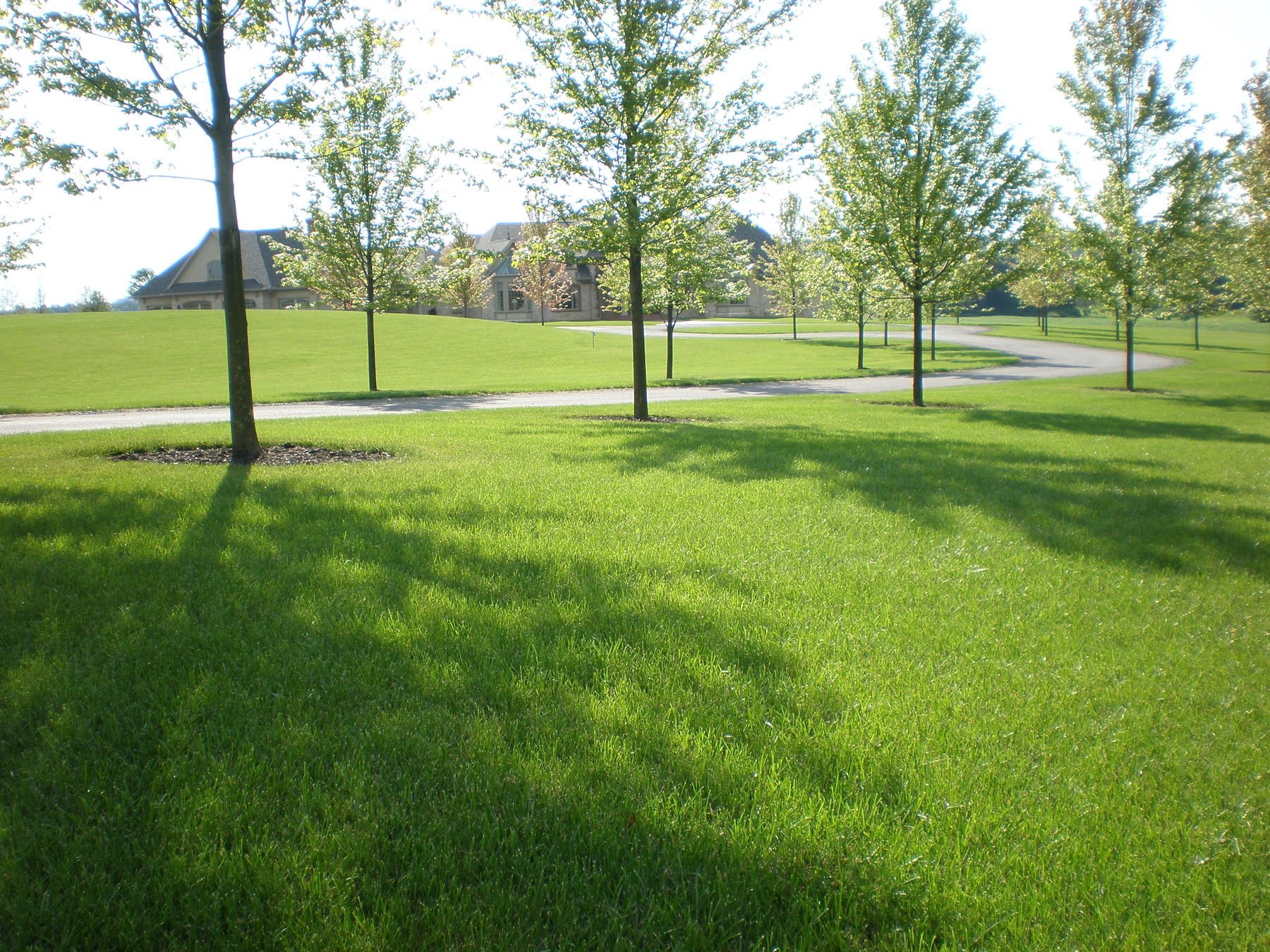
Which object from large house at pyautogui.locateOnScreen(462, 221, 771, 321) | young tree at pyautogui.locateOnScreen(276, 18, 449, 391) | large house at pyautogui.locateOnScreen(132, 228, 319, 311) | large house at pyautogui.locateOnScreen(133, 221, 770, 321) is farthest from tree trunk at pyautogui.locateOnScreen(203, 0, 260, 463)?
large house at pyautogui.locateOnScreen(462, 221, 771, 321)

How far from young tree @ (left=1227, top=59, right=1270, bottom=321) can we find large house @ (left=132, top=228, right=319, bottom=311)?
6274 centimetres

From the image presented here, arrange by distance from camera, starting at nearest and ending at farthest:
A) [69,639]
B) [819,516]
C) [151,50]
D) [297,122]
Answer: [69,639]
[819,516]
[151,50]
[297,122]

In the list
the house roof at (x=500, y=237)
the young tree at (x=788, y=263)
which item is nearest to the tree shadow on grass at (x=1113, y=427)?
the young tree at (x=788, y=263)

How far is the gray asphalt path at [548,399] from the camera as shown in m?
16.7

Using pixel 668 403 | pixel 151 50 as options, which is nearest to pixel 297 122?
pixel 151 50

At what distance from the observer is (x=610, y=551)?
5441 mm

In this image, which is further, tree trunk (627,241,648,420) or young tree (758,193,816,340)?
young tree (758,193,816,340)

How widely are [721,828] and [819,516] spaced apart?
4.47m

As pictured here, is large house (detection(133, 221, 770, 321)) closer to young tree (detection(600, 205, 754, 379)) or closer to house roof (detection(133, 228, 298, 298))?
house roof (detection(133, 228, 298, 298))

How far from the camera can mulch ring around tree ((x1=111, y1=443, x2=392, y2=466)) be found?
9.62 metres

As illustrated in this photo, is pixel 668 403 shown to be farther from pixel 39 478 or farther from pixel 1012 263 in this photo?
pixel 39 478

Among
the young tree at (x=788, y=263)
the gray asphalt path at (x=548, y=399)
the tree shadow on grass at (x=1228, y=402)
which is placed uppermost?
the young tree at (x=788, y=263)

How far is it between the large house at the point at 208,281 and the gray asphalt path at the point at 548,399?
166 ft

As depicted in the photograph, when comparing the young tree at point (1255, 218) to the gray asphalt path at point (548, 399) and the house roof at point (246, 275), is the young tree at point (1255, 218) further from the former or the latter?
the house roof at point (246, 275)
